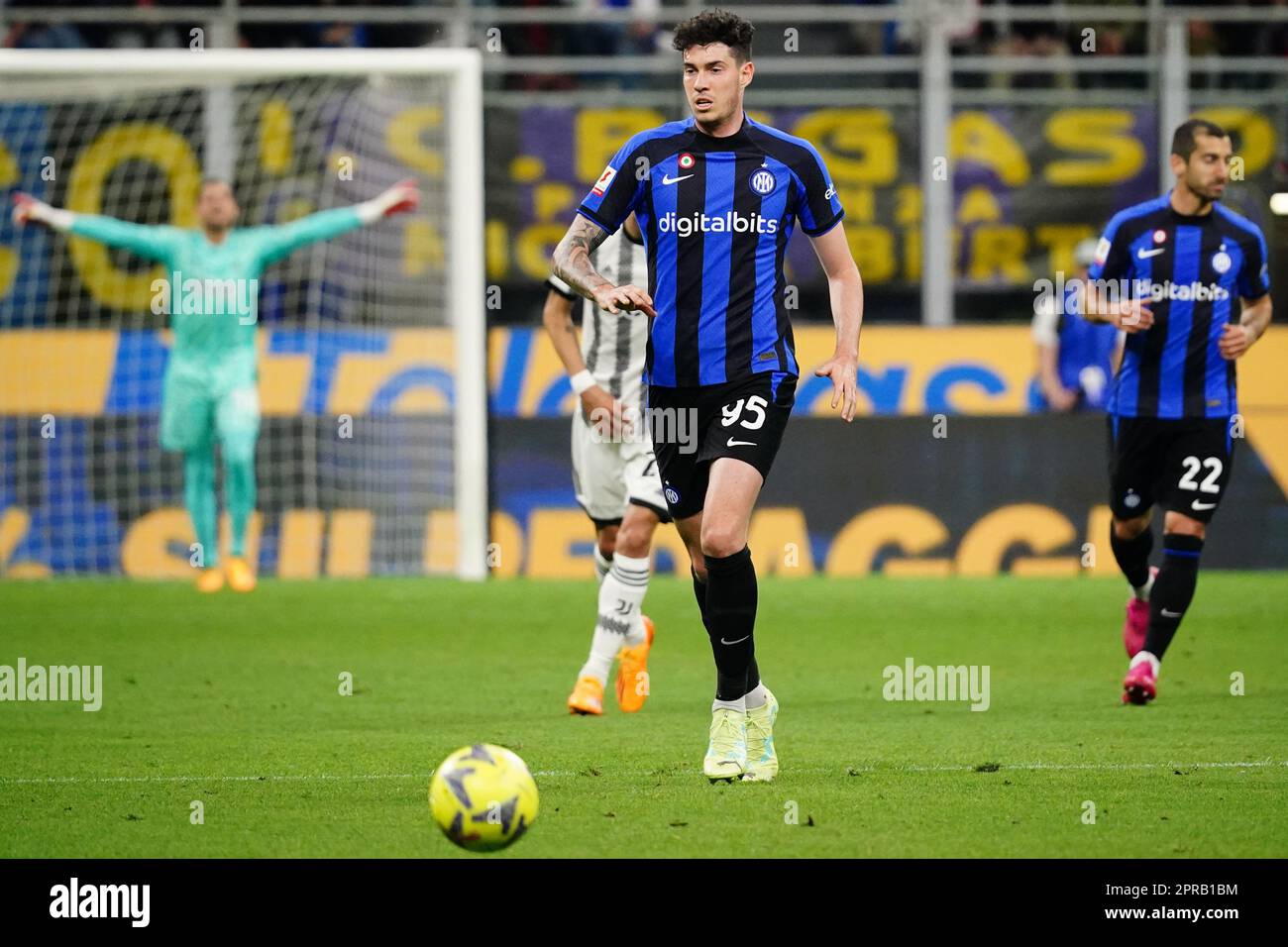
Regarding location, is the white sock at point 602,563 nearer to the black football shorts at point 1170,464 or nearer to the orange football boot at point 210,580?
the black football shorts at point 1170,464

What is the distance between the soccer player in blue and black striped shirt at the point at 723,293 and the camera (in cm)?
634

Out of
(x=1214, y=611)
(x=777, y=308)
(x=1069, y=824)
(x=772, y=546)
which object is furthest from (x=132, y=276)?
(x=1069, y=824)

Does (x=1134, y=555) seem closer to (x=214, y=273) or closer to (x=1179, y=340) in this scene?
(x=1179, y=340)

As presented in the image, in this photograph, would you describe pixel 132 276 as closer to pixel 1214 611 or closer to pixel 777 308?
pixel 1214 611

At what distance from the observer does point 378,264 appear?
1459cm

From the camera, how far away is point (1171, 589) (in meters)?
8.57

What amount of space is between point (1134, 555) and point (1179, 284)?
125 centimetres

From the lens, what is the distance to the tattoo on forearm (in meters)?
6.42

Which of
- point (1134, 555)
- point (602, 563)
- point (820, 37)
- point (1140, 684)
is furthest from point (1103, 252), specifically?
point (820, 37)

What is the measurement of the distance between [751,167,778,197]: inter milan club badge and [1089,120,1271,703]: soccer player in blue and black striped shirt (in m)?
2.62

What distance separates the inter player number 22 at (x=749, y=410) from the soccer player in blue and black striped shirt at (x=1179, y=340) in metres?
2.72

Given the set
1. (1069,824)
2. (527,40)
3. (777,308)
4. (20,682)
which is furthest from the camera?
(527,40)

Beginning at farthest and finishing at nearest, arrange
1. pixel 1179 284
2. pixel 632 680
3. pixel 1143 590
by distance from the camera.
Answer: pixel 1143 590 → pixel 1179 284 → pixel 632 680
